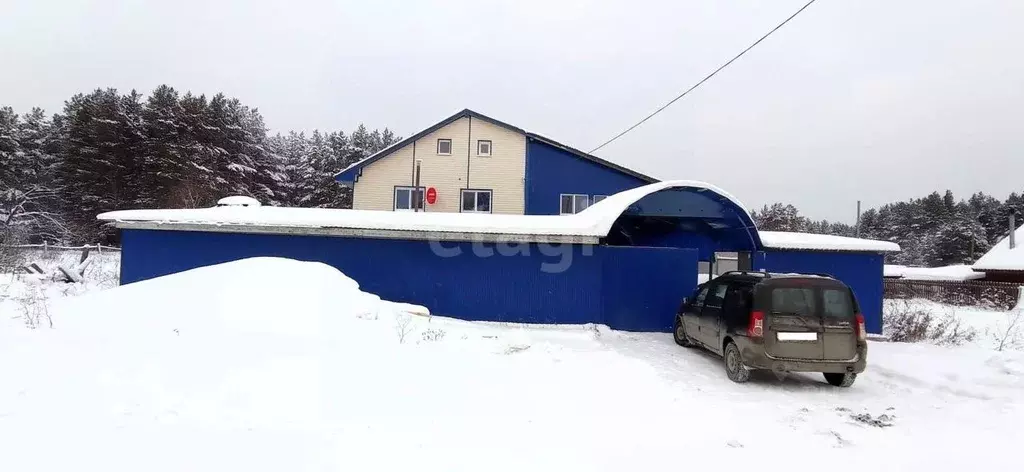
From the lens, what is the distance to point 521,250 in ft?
38.5

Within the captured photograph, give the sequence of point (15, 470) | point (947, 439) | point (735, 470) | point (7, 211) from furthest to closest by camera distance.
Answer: point (7, 211)
point (947, 439)
point (735, 470)
point (15, 470)

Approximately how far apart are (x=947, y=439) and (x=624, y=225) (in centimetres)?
983

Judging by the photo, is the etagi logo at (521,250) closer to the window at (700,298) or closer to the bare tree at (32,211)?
the window at (700,298)

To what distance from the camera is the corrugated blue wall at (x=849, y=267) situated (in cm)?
1334

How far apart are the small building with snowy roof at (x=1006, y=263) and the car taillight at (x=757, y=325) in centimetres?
3194

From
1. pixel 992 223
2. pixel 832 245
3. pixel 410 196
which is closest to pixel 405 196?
pixel 410 196

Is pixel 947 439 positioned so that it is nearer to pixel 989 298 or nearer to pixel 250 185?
pixel 989 298

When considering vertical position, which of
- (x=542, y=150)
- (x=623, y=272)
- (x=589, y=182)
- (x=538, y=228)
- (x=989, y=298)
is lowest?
(x=989, y=298)

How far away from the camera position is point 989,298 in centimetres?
2486

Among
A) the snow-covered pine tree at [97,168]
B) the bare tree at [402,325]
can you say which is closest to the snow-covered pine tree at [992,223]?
the bare tree at [402,325]

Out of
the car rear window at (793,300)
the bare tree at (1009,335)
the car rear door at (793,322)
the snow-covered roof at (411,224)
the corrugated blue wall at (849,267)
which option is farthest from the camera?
the corrugated blue wall at (849,267)

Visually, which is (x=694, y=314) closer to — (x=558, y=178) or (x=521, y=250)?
(x=521, y=250)

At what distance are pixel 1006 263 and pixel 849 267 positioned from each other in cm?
2481

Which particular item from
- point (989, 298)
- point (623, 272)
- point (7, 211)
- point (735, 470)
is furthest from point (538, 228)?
point (7, 211)
